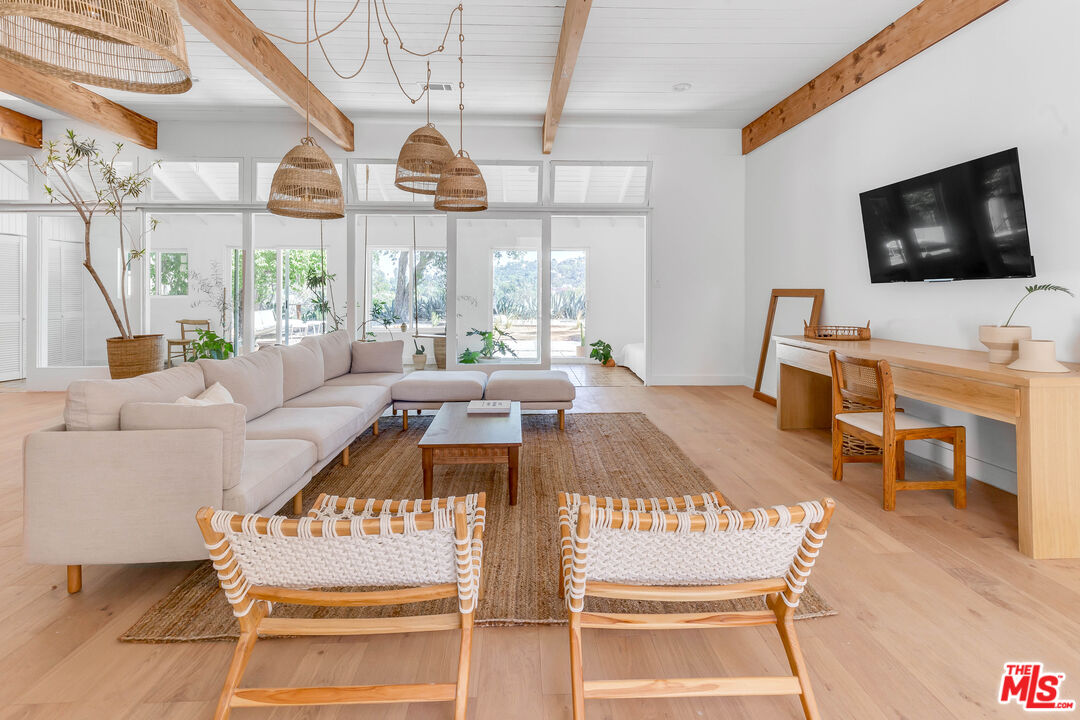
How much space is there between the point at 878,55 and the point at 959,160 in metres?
1.34

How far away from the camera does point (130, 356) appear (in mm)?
5508

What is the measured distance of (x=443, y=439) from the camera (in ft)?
9.97

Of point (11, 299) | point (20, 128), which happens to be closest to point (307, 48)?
point (20, 128)

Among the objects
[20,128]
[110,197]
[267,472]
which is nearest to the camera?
[267,472]

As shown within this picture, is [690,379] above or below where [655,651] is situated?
above

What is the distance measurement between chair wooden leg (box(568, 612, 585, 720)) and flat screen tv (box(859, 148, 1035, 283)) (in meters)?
3.23

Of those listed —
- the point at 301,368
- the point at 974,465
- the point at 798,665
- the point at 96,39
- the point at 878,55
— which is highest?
the point at 878,55

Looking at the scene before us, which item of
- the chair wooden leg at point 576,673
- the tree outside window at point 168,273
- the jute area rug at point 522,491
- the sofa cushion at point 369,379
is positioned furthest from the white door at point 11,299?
the chair wooden leg at point 576,673

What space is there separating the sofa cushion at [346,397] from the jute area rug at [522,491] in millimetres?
Result: 344

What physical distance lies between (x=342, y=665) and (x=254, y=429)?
1782mm

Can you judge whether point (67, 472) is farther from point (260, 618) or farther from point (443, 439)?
point (443, 439)

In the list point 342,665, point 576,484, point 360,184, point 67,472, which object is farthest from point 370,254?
point 342,665

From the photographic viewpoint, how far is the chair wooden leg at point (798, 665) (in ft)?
4.51

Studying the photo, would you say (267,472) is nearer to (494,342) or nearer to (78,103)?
(494,342)
